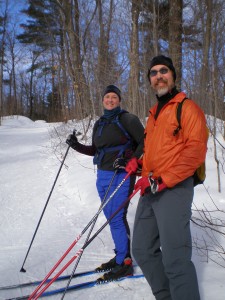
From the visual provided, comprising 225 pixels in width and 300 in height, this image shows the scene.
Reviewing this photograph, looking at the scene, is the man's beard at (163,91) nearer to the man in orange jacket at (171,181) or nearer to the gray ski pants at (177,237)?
the man in orange jacket at (171,181)

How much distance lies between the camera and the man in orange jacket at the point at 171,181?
208 centimetres

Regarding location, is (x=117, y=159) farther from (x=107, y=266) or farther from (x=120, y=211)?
(x=107, y=266)

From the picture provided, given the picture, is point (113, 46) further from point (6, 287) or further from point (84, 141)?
point (6, 287)

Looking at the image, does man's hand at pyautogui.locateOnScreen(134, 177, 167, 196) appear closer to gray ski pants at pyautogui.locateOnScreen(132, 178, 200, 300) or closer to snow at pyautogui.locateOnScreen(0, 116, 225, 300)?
gray ski pants at pyautogui.locateOnScreen(132, 178, 200, 300)

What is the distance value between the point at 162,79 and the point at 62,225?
332 cm

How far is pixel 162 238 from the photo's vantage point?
87.4 inches

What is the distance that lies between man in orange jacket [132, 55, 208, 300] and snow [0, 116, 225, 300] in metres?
0.68

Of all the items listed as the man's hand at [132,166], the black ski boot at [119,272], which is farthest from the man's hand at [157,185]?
the black ski boot at [119,272]

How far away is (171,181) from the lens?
209 centimetres

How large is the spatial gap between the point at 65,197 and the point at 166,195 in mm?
4368

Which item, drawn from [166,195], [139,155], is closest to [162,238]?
[166,195]

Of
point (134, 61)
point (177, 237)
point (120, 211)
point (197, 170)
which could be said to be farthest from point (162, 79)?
point (134, 61)

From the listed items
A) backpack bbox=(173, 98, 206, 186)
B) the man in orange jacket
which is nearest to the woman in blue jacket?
the man in orange jacket

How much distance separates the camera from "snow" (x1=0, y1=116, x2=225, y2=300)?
297cm
